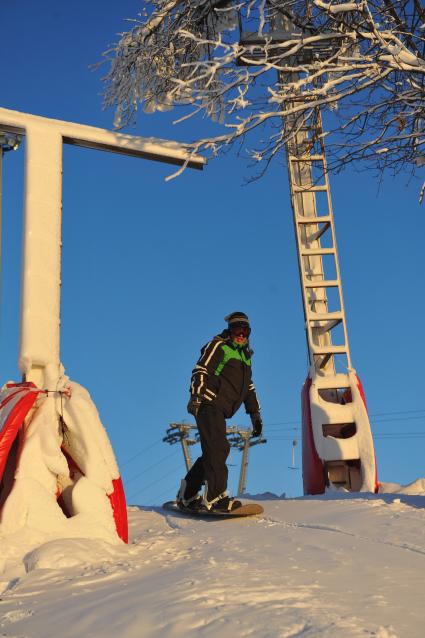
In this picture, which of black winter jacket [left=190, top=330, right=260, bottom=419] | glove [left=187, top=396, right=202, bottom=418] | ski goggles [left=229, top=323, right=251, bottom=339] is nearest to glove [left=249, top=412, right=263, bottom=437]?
black winter jacket [left=190, top=330, right=260, bottom=419]

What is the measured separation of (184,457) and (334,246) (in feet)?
71.3

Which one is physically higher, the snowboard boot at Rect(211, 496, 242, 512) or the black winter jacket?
the black winter jacket

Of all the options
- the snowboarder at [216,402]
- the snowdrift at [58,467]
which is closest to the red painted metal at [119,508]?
the snowdrift at [58,467]

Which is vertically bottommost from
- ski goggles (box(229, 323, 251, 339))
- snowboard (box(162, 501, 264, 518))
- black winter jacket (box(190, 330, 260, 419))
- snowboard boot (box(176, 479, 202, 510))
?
snowboard (box(162, 501, 264, 518))

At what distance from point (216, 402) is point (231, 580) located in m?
3.30

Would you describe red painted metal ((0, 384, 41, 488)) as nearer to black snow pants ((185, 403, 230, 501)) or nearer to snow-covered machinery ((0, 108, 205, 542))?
snow-covered machinery ((0, 108, 205, 542))

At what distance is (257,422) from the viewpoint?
280 inches

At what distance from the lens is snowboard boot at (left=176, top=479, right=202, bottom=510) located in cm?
677

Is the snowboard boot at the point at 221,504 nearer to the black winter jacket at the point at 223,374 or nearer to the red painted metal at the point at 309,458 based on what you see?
the black winter jacket at the point at 223,374

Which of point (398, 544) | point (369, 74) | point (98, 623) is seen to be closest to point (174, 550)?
point (398, 544)

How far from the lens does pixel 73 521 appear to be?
16.2 feet

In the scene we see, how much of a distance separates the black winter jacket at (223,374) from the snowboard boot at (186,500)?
2.40 feet

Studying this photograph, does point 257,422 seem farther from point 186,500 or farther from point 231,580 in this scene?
point 231,580

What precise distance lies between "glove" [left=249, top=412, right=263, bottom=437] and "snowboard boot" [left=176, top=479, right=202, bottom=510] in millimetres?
797
